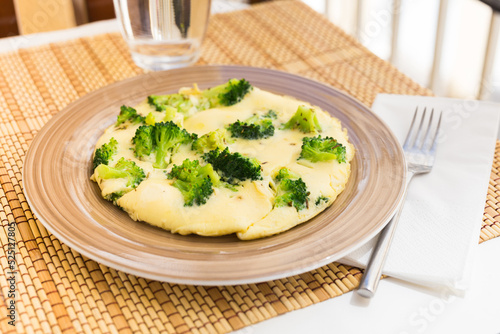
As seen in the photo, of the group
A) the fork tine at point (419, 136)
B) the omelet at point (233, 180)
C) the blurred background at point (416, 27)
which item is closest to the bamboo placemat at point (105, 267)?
the omelet at point (233, 180)

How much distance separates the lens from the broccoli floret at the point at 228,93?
197 centimetres

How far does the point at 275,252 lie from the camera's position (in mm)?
1366

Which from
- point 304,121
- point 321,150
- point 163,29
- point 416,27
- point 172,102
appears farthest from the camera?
point 416,27

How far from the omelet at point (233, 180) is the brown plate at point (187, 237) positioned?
34 mm

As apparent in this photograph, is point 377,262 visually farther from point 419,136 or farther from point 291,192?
point 419,136

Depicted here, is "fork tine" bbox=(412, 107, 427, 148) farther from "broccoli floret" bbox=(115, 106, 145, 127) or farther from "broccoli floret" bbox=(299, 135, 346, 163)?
"broccoli floret" bbox=(115, 106, 145, 127)

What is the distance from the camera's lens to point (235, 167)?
1579 mm

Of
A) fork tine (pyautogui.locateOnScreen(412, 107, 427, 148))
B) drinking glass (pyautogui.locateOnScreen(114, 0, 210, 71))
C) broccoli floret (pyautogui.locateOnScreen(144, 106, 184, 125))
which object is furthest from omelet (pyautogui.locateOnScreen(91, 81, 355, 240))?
drinking glass (pyautogui.locateOnScreen(114, 0, 210, 71))

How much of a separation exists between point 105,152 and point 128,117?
241mm

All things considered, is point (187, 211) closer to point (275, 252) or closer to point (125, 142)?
point (275, 252)

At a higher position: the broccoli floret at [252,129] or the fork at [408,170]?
the broccoli floret at [252,129]

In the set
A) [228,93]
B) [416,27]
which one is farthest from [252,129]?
[416,27]

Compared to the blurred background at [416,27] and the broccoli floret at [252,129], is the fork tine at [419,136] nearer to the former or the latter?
the broccoli floret at [252,129]

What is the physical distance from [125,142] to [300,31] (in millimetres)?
1444
